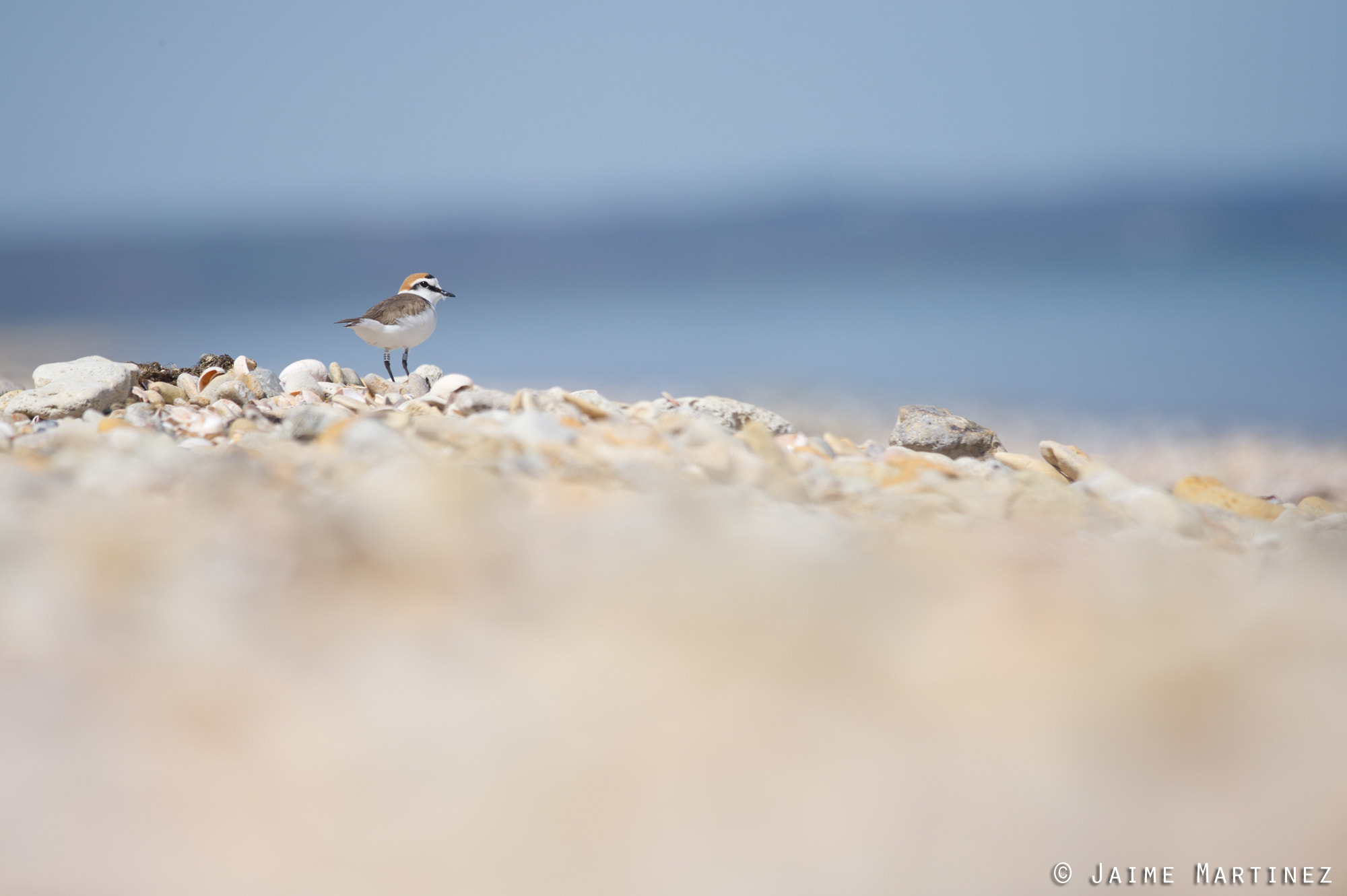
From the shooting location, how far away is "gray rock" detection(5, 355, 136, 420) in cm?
371

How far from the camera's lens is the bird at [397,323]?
5262 millimetres

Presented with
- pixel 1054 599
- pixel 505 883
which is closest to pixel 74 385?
pixel 505 883

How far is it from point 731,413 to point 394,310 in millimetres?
2627

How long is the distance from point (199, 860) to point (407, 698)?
0.38 metres

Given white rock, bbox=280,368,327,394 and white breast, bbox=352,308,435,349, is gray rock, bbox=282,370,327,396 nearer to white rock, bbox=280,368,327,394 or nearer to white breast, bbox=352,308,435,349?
white rock, bbox=280,368,327,394

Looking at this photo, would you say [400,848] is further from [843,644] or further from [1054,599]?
[1054,599]

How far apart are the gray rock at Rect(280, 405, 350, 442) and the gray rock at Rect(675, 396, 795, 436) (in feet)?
4.52

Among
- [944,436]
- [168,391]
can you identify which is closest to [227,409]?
[168,391]

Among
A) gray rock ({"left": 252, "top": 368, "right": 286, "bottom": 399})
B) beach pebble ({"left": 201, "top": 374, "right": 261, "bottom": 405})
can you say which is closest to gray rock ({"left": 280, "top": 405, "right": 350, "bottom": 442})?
beach pebble ({"left": 201, "top": 374, "right": 261, "bottom": 405})

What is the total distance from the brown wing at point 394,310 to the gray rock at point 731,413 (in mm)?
2294

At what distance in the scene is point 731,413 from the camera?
3695 millimetres

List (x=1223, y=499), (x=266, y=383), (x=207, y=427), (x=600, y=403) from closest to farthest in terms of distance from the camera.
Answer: (x=1223, y=499), (x=207, y=427), (x=600, y=403), (x=266, y=383)

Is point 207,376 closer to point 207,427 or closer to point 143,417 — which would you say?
point 143,417

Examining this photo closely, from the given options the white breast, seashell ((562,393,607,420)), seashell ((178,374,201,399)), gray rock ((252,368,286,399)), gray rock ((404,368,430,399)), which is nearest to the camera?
seashell ((562,393,607,420))
